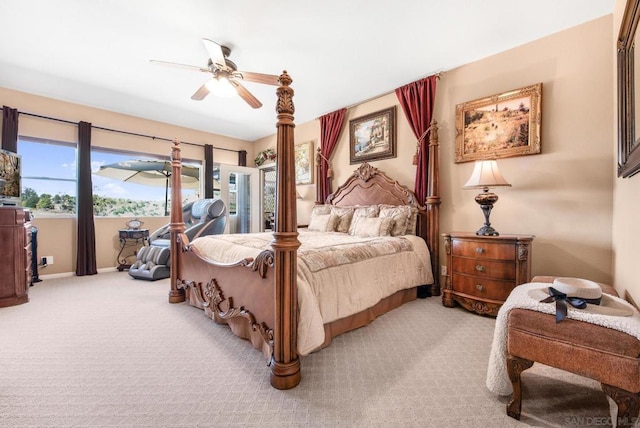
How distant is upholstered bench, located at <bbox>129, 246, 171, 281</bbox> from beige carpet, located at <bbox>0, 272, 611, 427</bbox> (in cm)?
138

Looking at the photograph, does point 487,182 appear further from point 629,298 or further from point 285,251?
point 285,251

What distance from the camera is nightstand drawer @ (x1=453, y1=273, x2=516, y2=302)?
2402 millimetres

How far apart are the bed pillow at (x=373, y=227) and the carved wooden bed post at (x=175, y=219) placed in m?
2.08

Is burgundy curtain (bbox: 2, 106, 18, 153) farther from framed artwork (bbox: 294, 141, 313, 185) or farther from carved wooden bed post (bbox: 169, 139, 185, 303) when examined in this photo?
framed artwork (bbox: 294, 141, 313, 185)

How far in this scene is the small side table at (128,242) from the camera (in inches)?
181

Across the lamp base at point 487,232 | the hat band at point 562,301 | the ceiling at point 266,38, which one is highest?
the ceiling at point 266,38

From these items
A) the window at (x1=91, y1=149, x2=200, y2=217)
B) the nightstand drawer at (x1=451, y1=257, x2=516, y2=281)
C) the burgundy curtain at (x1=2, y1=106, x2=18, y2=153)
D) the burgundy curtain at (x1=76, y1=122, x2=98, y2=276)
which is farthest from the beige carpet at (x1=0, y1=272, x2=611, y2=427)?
the window at (x1=91, y1=149, x2=200, y2=217)

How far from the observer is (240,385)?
1557mm

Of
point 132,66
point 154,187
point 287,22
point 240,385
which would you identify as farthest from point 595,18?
point 154,187

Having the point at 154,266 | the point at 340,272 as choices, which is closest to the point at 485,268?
the point at 340,272

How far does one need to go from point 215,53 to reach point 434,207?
2.91 m

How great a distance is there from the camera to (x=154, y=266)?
3928mm

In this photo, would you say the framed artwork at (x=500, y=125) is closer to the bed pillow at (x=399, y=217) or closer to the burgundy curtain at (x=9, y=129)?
the bed pillow at (x=399, y=217)

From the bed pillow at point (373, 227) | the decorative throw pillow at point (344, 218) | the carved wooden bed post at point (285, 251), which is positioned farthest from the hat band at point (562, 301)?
the decorative throw pillow at point (344, 218)
